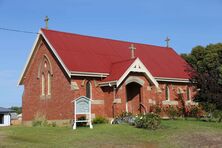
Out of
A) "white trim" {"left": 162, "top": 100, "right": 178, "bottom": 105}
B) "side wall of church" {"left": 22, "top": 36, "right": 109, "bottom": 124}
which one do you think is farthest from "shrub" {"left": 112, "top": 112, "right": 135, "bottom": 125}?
"white trim" {"left": 162, "top": 100, "right": 178, "bottom": 105}

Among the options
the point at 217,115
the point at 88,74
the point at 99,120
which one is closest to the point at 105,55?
the point at 88,74

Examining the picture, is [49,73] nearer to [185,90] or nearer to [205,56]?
[185,90]

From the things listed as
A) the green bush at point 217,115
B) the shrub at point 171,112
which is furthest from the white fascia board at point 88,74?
the green bush at point 217,115

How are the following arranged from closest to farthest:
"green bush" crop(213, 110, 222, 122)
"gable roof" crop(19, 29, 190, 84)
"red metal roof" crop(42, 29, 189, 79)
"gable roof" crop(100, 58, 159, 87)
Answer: "green bush" crop(213, 110, 222, 122)
"gable roof" crop(100, 58, 159, 87)
"gable roof" crop(19, 29, 190, 84)
"red metal roof" crop(42, 29, 189, 79)

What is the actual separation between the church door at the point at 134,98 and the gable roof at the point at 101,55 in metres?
2.59

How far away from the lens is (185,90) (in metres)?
39.5

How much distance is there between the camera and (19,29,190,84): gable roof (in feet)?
103

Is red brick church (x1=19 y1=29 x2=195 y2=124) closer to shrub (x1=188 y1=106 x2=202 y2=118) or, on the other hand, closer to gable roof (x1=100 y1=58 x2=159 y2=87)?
gable roof (x1=100 y1=58 x2=159 y2=87)

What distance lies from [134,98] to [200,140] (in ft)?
A: 49.1

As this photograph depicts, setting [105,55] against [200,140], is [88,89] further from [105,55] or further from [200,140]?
[200,140]

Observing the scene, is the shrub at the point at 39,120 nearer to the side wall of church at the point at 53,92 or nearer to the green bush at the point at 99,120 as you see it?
the side wall of church at the point at 53,92

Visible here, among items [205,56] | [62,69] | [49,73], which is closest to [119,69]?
[62,69]

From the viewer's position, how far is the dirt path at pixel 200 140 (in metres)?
18.0

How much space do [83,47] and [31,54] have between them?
5.63 m
